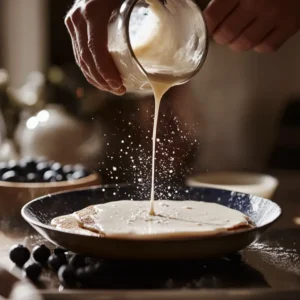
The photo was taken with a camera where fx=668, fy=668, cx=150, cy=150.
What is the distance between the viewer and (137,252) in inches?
35.4

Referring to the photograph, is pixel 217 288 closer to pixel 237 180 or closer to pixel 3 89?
pixel 237 180

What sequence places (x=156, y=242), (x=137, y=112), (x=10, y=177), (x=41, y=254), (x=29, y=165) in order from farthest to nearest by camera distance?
1. (x=137, y=112)
2. (x=29, y=165)
3. (x=10, y=177)
4. (x=41, y=254)
5. (x=156, y=242)

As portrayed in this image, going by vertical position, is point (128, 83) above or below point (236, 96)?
above

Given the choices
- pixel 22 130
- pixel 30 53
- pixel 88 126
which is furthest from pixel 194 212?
pixel 30 53

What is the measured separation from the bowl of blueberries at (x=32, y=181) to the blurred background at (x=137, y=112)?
0.38ft

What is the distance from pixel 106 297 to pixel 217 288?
15cm

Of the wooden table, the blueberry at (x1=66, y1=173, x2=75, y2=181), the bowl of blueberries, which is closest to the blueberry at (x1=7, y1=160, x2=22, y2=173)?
the bowl of blueberries

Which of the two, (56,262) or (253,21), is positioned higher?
(253,21)

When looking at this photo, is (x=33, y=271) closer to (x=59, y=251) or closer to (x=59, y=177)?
(x=59, y=251)

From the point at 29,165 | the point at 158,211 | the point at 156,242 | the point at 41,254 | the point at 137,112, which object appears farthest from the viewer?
the point at 137,112

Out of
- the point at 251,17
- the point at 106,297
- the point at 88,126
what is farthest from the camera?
the point at 88,126

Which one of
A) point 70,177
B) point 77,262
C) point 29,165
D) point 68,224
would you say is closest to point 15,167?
point 29,165

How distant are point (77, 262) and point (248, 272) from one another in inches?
9.6

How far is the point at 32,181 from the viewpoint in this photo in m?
1.45
